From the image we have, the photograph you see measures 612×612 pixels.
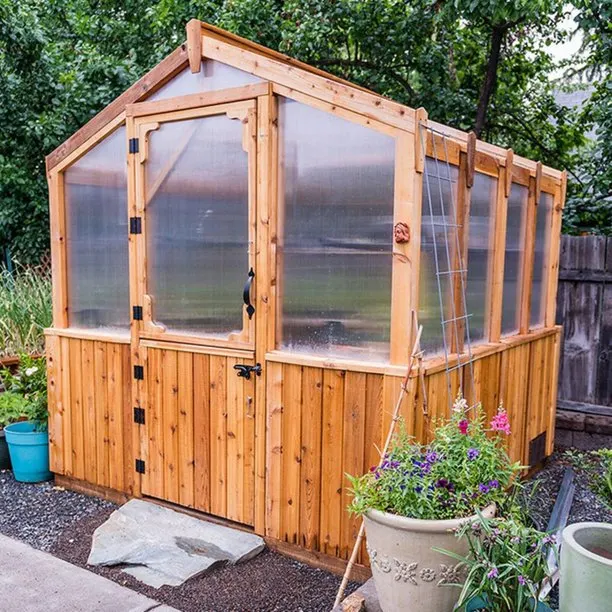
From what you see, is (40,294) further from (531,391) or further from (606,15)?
(606,15)

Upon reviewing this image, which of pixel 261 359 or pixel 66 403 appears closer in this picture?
pixel 261 359

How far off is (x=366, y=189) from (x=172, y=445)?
189cm

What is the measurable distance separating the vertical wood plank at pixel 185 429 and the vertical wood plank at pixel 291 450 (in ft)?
2.17

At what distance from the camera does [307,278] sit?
10.3 feet

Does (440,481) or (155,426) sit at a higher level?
(440,481)

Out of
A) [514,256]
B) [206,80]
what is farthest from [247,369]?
[514,256]

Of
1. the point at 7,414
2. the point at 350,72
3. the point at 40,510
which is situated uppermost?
the point at 350,72

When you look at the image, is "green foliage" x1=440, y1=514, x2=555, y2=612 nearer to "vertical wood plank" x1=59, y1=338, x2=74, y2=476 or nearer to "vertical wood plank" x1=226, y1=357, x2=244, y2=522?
"vertical wood plank" x1=226, y1=357, x2=244, y2=522

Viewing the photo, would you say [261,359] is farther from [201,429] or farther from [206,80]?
[206,80]

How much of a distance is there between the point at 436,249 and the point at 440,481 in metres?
1.17

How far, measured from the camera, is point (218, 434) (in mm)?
3508

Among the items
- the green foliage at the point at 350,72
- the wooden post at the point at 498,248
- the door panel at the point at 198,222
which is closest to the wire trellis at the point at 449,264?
the wooden post at the point at 498,248

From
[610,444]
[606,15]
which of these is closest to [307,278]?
[610,444]

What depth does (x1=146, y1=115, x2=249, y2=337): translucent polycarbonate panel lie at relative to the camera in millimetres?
3377
